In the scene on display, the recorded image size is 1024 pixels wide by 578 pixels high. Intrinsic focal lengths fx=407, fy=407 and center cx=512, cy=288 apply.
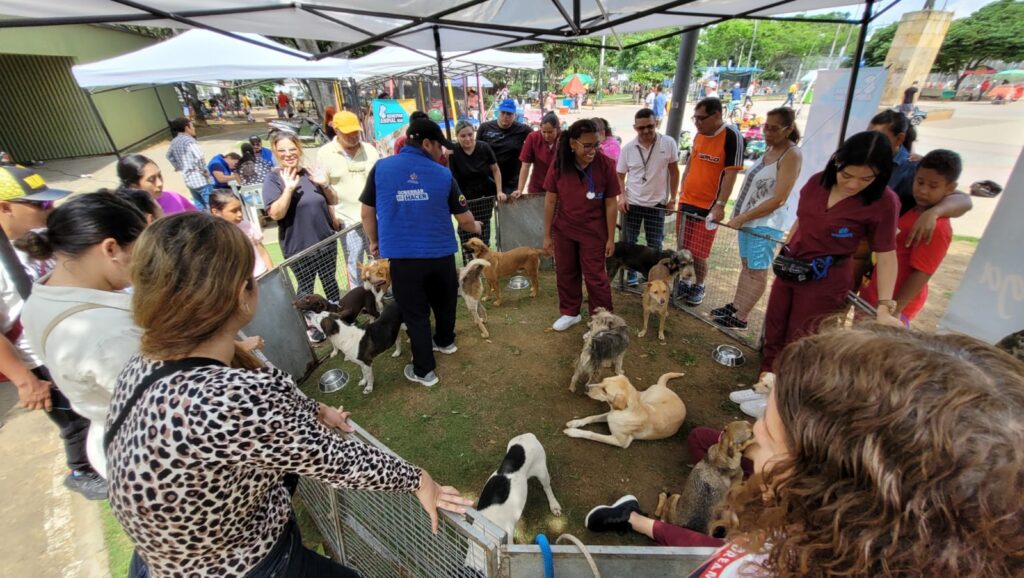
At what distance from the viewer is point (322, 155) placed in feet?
16.8

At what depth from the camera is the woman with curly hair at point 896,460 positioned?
62 cm

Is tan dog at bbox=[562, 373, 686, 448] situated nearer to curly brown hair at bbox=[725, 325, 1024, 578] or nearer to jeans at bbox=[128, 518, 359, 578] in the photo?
jeans at bbox=[128, 518, 359, 578]

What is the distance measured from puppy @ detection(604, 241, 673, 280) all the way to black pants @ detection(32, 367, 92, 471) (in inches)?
199

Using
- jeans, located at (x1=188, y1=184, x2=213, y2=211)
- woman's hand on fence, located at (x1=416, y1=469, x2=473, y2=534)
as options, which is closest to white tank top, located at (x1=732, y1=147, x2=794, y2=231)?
woman's hand on fence, located at (x1=416, y1=469, x2=473, y2=534)

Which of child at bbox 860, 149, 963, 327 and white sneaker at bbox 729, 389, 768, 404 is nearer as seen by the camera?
child at bbox 860, 149, 963, 327

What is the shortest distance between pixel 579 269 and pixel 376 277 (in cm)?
253

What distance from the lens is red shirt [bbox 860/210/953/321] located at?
3331 millimetres

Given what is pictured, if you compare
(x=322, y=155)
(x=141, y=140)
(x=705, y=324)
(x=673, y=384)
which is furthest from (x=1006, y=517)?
(x=141, y=140)

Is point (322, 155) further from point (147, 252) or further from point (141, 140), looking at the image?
point (141, 140)

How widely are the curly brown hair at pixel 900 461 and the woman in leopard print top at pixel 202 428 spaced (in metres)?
1.19

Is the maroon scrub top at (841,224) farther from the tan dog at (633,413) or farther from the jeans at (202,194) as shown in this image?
the jeans at (202,194)

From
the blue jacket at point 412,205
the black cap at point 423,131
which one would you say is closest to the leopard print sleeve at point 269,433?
the blue jacket at point 412,205

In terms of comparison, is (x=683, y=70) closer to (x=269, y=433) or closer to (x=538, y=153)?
(x=538, y=153)

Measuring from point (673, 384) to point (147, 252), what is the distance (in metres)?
4.25
